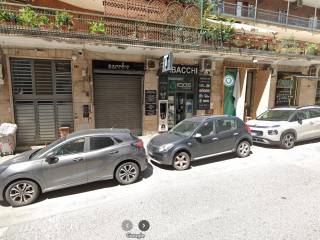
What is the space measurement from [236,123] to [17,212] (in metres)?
6.71

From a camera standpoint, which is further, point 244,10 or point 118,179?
point 244,10

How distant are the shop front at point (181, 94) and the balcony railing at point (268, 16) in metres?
7.75

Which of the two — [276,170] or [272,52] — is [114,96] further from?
[272,52]

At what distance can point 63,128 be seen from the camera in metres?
9.30

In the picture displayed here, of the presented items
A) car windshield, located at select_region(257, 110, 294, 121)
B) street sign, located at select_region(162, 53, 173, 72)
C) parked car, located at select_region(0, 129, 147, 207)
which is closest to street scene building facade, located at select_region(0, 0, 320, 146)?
street sign, located at select_region(162, 53, 173, 72)

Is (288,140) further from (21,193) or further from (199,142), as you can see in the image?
(21,193)

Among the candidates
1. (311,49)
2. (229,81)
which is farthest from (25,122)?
(311,49)

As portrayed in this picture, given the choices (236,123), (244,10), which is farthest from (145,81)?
(244,10)

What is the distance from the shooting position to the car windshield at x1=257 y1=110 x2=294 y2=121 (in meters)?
8.95

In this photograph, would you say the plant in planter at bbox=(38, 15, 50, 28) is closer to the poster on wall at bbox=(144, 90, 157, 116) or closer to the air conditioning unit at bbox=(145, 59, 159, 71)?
the air conditioning unit at bbox=(145, 59, 159, 71)

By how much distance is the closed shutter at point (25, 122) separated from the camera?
8930mm

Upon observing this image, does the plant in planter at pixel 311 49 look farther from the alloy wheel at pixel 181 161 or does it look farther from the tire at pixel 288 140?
the alloy wheel at pixel 181 161

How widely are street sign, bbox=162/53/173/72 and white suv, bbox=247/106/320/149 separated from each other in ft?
14.3

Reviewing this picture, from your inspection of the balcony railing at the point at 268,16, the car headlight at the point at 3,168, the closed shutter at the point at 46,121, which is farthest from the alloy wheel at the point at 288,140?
the balcony railing at the point at 268,16
